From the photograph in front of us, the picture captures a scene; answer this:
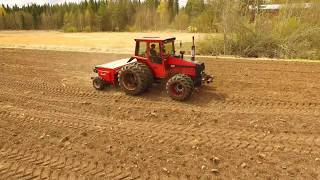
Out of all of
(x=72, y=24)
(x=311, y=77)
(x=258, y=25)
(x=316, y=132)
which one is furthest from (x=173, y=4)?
(x=316, y=132)

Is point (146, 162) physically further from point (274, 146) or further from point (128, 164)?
point (274, 146)

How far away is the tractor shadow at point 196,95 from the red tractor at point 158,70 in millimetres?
306

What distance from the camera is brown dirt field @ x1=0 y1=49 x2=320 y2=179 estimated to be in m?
5.87

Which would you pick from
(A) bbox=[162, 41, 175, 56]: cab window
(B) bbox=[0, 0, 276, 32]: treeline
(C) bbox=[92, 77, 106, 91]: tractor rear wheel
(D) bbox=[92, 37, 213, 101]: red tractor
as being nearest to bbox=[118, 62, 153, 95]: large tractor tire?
(D) bbox=[92, 37, 213, 101]: red tractor

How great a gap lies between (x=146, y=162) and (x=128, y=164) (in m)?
0.32

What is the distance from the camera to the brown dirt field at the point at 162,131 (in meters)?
5.87

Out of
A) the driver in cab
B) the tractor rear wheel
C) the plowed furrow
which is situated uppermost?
the driver in cab

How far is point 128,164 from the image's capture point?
602cm

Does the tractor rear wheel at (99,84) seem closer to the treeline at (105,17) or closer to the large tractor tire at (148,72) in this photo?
the large tractor tire at (148,72)

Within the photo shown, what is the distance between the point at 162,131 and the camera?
24.8 ft

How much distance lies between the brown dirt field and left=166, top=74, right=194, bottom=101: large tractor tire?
0.27 meters

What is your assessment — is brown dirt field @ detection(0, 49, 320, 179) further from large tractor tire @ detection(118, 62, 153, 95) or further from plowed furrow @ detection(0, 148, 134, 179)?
large tractor tire @ detection(118, 62, 153, 95)

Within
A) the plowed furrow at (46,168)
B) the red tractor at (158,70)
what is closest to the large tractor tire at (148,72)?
the red tractor at (158,70)

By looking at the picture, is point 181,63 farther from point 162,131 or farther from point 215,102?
point 162,131
